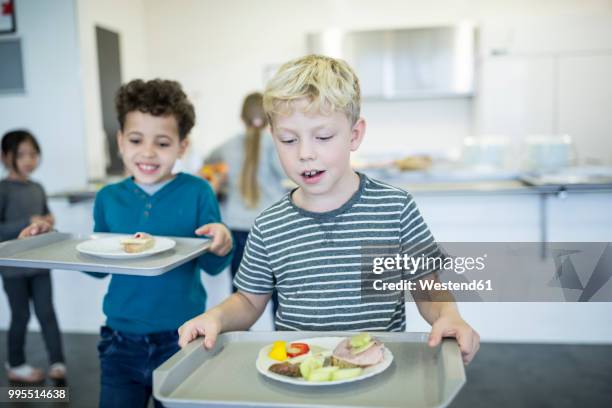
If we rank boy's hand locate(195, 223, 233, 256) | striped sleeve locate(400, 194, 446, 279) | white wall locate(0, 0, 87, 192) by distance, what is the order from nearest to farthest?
striped sleeve locate(400, 194, 446, 279), boy's hand locate(195, 223, 233, 256), white wall locate(0, 0, 87, 192)

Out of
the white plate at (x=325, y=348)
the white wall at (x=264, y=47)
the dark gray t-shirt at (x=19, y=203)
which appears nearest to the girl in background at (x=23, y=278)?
the dark gray t-shirt at (x=19, y=203)

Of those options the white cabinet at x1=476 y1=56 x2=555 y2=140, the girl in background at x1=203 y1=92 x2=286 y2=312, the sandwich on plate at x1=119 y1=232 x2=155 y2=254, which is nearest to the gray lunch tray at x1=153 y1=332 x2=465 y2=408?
the sandwich on plate at x1=119 y1=232 x2=155 y2=254

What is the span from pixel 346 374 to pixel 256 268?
0.40 meters

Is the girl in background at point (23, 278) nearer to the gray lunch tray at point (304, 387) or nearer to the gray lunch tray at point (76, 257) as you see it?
the gray lunch tray at point (76, 257)

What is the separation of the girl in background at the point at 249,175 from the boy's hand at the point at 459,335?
1.83 meters

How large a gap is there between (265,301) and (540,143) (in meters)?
2.30

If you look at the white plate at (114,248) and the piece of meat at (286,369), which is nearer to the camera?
the piece of meat at (286,369)

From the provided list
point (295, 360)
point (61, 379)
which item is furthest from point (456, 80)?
point (295, 360)

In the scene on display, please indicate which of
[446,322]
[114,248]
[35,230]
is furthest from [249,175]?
[446,322]

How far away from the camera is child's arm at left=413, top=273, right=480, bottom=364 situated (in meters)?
0.89

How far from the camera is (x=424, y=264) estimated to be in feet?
3.65

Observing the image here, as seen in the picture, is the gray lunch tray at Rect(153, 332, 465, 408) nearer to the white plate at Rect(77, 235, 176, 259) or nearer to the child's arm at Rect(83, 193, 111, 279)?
the white plate at Rect(77, 235, 176, 259)

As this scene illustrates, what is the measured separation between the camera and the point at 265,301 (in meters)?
1.20

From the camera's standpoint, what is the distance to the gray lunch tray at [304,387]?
747 millimetres
